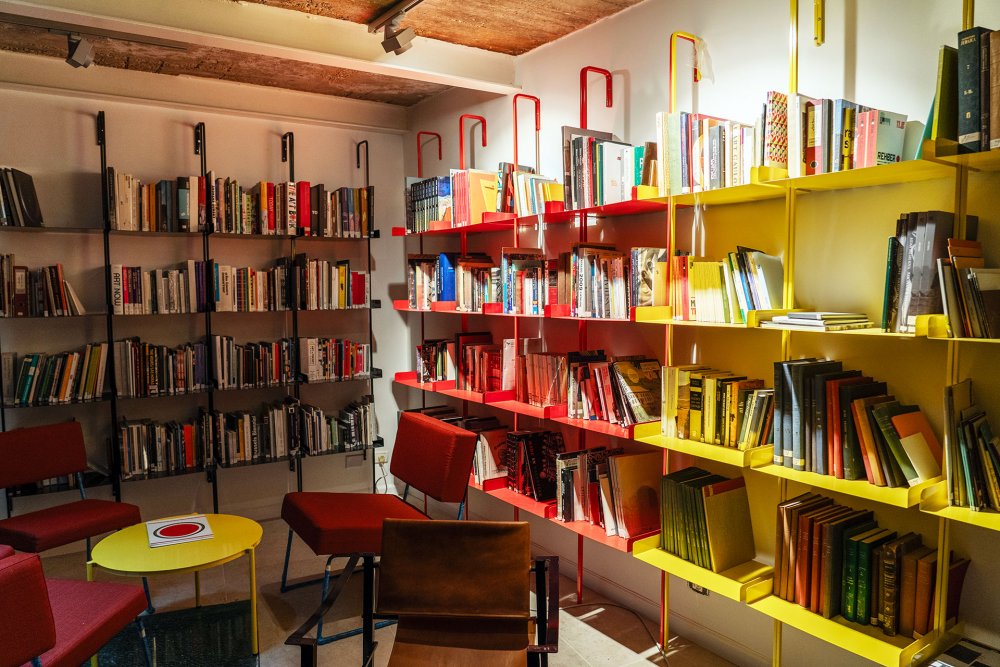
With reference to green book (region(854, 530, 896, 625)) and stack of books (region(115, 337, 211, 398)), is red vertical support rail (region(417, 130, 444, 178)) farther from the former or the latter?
green book (region(854, 530, 896, 625))

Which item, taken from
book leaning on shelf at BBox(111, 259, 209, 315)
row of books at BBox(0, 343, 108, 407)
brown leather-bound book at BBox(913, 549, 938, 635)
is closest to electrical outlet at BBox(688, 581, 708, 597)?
brown leather-bound book at BBox(913, 549, 938, 635)

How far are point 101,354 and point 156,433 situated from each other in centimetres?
56

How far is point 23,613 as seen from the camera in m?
1.92

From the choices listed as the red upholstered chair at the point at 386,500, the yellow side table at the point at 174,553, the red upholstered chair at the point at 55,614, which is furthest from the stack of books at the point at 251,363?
the red upholstered chair at the point at 55,614

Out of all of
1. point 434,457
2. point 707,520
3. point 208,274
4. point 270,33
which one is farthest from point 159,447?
point 707,520

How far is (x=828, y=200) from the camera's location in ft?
7.98

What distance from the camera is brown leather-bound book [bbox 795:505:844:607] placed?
7.39 feet

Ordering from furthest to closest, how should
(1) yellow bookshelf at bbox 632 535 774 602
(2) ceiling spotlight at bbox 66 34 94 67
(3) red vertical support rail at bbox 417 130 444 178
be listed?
(3) red vertical support rail at bbox 417 130 444 178 → (2) ceiling spotlight at bbox 66 34 94 67 → (1) yellow bookshelf at bbox 632 535 774 602

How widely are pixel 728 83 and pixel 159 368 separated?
138 inches

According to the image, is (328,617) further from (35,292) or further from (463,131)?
(463,131)

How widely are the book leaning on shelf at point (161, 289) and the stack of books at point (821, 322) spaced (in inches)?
133

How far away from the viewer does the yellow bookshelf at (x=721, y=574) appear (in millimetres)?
2385

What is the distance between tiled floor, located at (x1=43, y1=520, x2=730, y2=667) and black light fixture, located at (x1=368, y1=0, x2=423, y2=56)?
8.97 feet

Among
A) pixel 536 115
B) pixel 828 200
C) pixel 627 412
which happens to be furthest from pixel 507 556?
pixel 536 115
